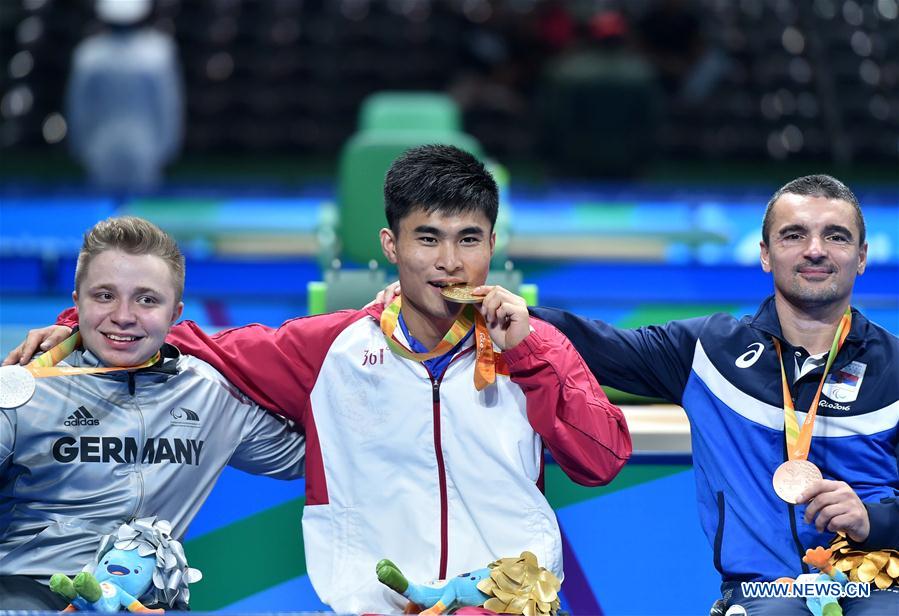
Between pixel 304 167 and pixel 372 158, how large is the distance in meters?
5.67

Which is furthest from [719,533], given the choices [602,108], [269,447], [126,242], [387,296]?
[602,108]

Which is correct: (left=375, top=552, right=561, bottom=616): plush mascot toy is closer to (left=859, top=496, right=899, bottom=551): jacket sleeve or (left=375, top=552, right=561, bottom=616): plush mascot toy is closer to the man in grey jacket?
the man in grey jacket

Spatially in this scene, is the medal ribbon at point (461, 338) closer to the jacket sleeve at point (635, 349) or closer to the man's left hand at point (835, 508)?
the jacket sleeve at point (635, 349)

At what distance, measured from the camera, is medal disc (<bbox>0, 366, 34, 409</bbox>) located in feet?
8.00

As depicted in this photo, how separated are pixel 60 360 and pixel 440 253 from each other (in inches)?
32.8

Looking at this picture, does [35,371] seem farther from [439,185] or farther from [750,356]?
[750,356]

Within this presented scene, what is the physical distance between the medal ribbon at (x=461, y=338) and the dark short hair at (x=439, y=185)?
0.20 meters

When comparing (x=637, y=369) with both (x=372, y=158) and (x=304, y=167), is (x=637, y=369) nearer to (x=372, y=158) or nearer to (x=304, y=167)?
(x=372, y=158)

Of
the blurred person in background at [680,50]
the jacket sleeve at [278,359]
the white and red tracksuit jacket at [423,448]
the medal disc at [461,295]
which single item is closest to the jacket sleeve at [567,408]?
the white and red tracksuit jacket at [423,448]

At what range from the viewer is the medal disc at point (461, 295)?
2.53m

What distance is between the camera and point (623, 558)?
3125mm

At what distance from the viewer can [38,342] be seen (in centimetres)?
267

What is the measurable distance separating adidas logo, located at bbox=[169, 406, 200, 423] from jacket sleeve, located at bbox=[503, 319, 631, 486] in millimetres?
676

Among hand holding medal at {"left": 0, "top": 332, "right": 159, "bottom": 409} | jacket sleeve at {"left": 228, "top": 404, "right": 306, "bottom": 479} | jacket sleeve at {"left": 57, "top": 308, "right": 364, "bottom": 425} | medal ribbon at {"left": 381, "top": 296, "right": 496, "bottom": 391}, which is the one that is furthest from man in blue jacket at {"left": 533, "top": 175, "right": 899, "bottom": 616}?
hand holding medal at {"left": 0, "top": 332, "right": 159, "bottom": 409}
